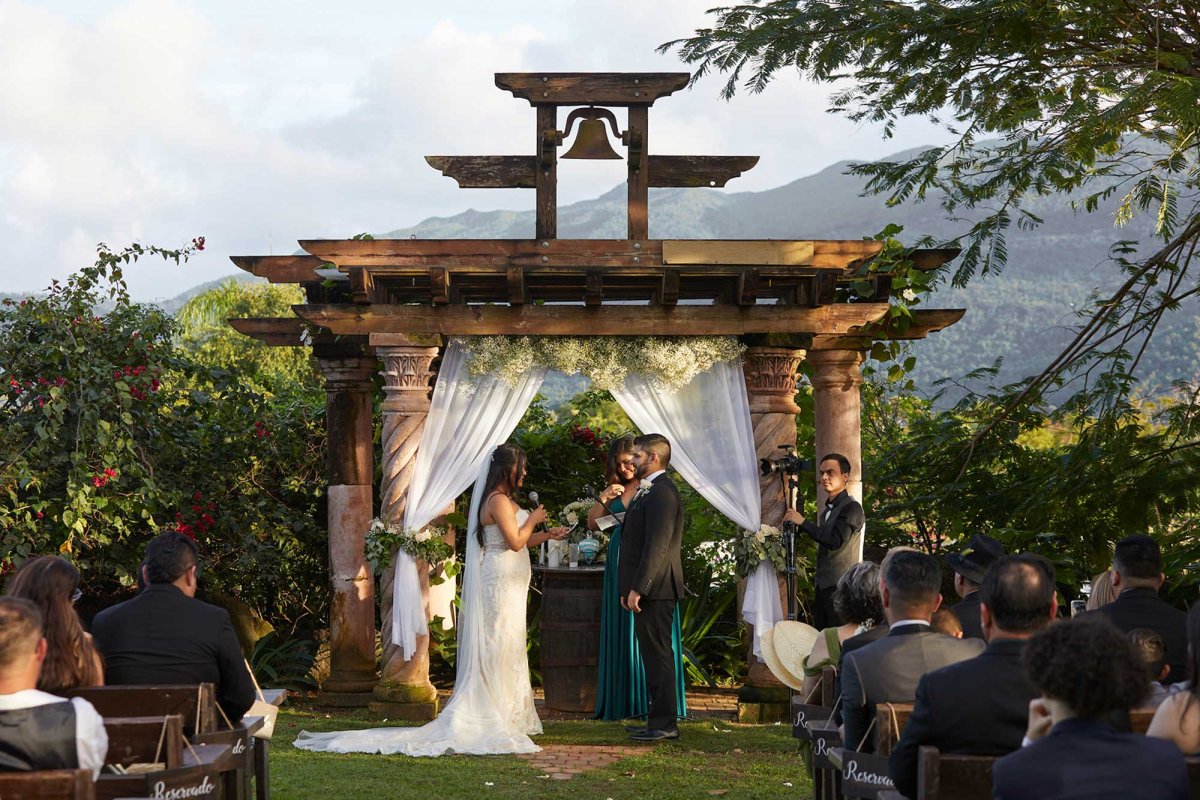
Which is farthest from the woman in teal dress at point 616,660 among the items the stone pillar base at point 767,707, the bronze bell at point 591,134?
the bronze bell at point 591,134

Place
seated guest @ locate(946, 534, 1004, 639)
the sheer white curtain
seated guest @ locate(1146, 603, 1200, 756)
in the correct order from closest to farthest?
seated guest @ locate(1146, 603, 1200, 756) < seated guest @ locate(946, 534, 1004, 639) < the sheer white curtain

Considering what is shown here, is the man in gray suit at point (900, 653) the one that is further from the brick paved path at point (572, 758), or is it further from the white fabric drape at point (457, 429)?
the white fabric drape at point (457, 429)

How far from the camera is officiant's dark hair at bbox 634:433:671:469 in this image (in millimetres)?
9109

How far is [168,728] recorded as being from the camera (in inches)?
176

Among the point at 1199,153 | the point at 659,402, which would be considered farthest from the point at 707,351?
the point at 1199,153

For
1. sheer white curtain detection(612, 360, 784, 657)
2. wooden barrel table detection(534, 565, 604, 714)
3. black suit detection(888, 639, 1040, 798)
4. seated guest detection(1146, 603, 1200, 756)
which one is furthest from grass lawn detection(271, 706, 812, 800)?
seated guest detection(1146, 603, 1200, 756)

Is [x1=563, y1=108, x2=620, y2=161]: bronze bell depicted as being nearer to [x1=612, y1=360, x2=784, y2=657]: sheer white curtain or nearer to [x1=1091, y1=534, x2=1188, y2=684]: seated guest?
[x1=612, y1=360, x2=784, y2=657]: sheer white curtain

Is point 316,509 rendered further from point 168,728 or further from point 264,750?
point 168,728

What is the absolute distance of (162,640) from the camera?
219 inches

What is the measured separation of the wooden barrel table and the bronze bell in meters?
2.92

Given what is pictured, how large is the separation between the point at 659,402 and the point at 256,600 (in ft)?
15.1

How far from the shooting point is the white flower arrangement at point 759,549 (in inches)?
379

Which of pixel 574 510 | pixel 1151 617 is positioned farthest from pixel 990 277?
pixel 1151 617

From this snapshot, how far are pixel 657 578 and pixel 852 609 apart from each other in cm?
319
